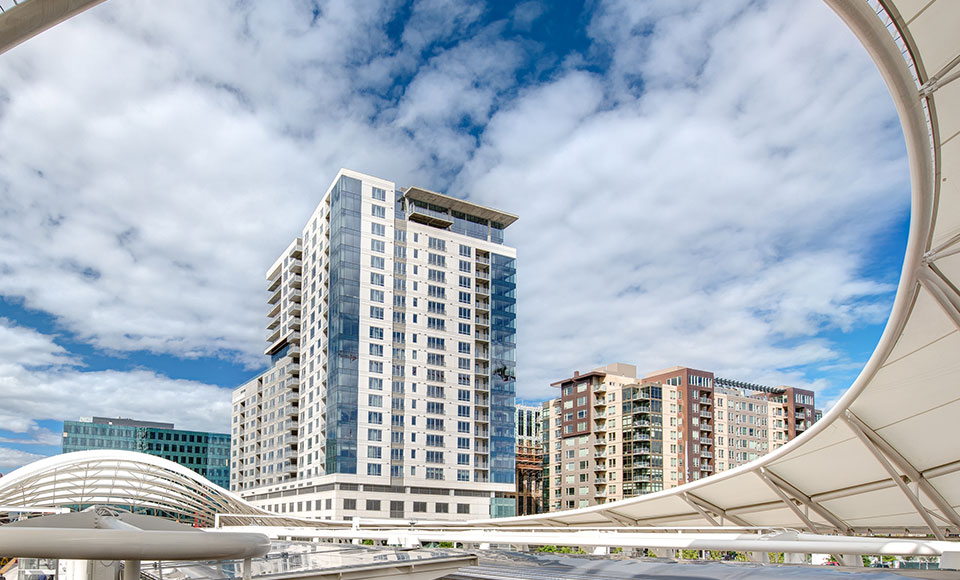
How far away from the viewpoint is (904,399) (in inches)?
737

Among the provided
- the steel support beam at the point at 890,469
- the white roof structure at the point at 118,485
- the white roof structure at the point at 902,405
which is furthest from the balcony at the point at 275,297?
the steel support beam at the point at 890,469

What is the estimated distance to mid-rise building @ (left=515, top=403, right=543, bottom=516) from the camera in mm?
143500

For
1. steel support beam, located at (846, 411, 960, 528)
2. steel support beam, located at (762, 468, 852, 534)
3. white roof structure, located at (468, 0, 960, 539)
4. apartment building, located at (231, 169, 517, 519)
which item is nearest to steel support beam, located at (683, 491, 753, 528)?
white roof structure, located at (468, 0, 960, 539)

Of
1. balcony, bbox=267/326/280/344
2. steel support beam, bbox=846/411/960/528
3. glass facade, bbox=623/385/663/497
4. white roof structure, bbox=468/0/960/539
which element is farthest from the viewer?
balcony, bbox=267/326/280/344

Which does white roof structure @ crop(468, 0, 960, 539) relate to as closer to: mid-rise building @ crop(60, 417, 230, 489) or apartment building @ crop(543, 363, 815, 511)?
apartment building @ crop(543, 363, 815, 511)

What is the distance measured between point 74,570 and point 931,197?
15.0 meters

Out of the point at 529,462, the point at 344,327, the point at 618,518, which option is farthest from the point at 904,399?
the point at 529,462

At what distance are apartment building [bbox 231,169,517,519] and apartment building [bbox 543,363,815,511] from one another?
3159cm

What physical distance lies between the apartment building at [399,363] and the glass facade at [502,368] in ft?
0.51

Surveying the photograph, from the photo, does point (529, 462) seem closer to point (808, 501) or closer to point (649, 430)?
point (649, 430)

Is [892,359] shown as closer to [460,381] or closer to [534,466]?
[460,381]

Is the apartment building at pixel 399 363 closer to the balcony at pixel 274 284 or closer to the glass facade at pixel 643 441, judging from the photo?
the balcony at pixel 274 284

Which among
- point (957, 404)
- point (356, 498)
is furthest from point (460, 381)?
point (957, 404)

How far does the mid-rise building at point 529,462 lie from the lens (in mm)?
143500
